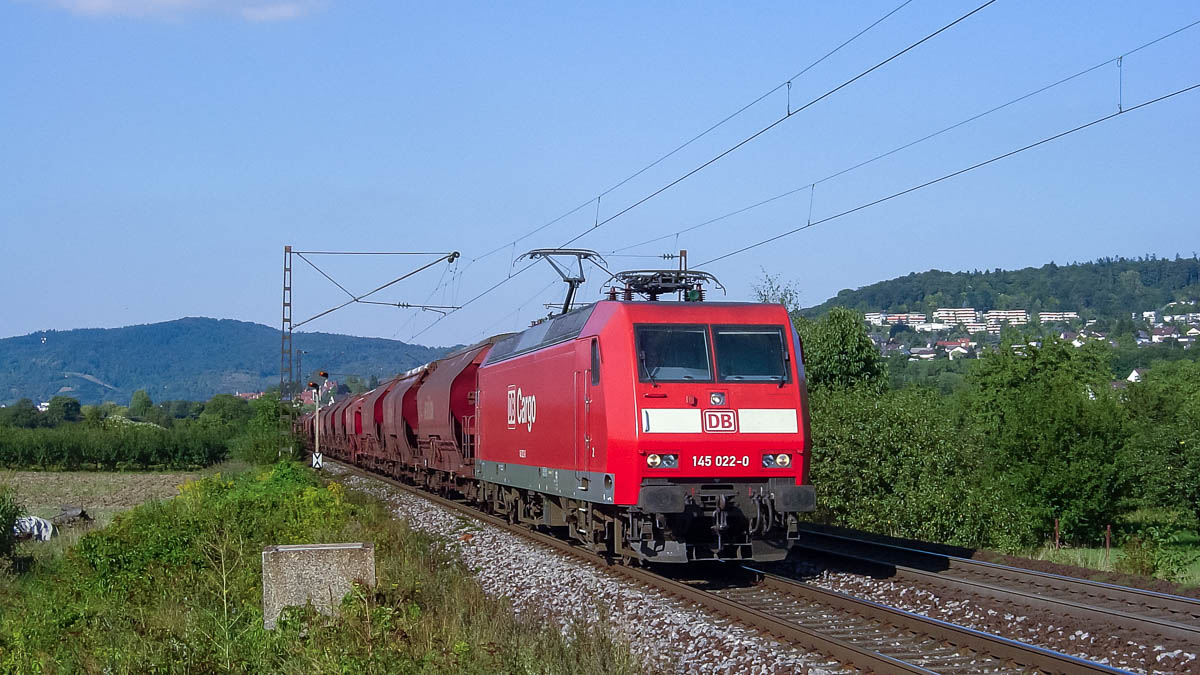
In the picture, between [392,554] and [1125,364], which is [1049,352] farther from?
[1125,364]

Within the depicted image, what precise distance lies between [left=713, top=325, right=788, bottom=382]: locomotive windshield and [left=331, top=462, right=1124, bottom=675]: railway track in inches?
96.6

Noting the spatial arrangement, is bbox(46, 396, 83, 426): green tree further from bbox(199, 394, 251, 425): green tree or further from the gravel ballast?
the gravel ballast

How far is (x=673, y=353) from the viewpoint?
45.2 ft


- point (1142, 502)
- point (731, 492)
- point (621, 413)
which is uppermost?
point (621, 413)

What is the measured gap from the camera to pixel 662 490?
1294 cm

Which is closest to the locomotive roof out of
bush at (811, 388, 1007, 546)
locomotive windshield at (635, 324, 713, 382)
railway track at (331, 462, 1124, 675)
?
→ locomotive windshield at (635, 324, 713, 382)

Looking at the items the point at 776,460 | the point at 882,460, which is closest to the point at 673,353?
the point at 776,460

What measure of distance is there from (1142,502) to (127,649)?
37.0 meters

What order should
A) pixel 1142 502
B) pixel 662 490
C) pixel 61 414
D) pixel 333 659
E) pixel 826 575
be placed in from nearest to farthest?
pixel 333 659 < pixel 662 490 < pixel 826 575 < pixel 1142 502 < pixel 61 414

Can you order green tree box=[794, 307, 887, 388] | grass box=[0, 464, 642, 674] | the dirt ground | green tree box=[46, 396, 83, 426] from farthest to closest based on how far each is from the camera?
1. green tree box=[46, 396, 83, 426]
2. the dirt ground
3. green tree box=[794, 307, 887, 388]
4. grass box=[0, 464, 642, 674]

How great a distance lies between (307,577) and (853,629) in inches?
197

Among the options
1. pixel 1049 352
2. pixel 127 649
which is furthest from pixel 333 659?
pixel 1049 352

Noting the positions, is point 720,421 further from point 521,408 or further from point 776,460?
point 521,408

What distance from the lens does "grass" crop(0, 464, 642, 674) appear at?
852 centimetres
